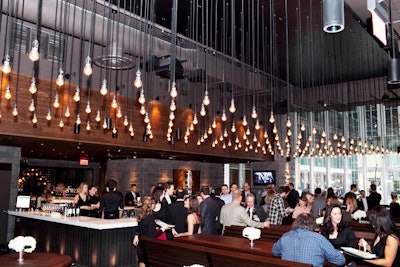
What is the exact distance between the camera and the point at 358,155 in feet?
52.5

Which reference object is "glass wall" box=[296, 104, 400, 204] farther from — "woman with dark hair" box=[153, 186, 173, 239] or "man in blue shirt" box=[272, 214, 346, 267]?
"man in blue shirt" box=[272, 214, 346, 267]

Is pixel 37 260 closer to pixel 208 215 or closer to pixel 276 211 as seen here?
pixel 208 215

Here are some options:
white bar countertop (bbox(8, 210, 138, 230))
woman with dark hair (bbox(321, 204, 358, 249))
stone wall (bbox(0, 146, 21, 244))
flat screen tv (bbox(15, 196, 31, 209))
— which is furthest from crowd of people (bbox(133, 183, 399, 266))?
stone wall (bbox(0, 146, 21, 244))

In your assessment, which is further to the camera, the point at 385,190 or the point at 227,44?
the point at 385,190

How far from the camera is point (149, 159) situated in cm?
1577

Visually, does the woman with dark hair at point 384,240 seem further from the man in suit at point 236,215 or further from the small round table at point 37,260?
the small round table at point 37,260

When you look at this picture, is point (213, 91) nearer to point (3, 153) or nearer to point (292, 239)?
point (3, 153)

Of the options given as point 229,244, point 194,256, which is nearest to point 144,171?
point 229,244

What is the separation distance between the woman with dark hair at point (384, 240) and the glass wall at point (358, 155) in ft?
31.8

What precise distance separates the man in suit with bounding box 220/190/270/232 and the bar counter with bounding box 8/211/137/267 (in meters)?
1.79

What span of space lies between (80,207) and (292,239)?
228 inches

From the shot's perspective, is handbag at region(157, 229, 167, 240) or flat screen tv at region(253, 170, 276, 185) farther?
flat screen tv at region(253, 170, 276, 185)

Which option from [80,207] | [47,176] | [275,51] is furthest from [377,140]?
[47,176]

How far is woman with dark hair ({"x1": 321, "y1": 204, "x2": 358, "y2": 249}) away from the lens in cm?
459
